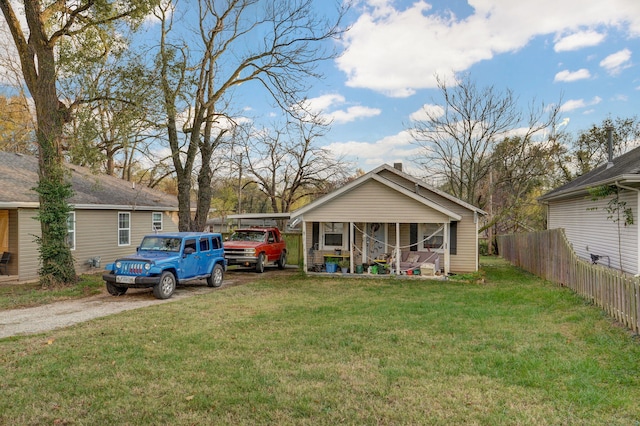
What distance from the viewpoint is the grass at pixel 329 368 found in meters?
4.18

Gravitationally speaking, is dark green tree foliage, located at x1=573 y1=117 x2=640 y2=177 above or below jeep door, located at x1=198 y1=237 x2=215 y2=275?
above

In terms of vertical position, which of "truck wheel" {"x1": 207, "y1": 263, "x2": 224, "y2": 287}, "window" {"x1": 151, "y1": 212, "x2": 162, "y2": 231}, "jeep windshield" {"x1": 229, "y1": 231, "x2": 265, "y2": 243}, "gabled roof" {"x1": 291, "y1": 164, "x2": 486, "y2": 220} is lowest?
"truck wheel" {"x1": 207, "y1": 263, "x2": 224, "y2": 287}

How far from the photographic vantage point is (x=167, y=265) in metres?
11.2

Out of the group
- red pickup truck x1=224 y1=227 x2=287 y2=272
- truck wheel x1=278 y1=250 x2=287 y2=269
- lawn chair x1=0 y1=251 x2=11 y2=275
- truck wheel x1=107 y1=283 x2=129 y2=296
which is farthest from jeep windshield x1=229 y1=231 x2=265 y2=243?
lawn chair x1=0 y1=251 x2=11 y2=275

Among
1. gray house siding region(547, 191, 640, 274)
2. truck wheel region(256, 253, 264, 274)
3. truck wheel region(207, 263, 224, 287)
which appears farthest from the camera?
truck wheel region(256, 253, 264, 274)

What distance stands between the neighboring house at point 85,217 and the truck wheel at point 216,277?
5379mm

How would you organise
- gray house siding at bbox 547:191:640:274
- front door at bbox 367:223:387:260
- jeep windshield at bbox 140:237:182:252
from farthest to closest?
front door at bbox 367:223:387:260 < jeep windshield at bbox 140:237:182:252 < gray house siding at bbox 547:191:640:274

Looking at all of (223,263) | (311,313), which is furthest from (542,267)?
(223,263)

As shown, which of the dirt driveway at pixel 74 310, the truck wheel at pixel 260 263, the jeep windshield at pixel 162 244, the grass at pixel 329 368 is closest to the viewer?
the grass at pixel 329 368

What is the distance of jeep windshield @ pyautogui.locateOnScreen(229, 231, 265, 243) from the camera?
1802cm

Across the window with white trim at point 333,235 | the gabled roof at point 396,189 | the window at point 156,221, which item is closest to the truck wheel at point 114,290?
the gabled roof at point 396,189

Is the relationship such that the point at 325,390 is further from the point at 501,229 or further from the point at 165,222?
the point at 501,229

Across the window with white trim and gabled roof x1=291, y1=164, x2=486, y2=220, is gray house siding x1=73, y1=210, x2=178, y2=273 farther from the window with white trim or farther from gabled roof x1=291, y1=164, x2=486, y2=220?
the window with white trim

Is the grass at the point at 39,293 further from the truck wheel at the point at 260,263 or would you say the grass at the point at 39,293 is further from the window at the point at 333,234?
the window at the point at 333,234
